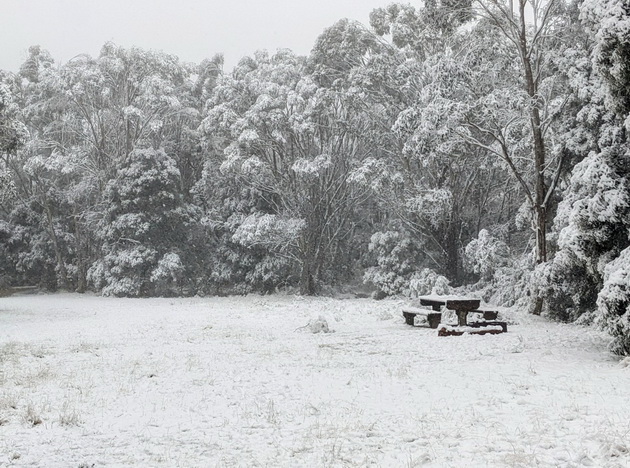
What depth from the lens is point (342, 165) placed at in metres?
28.5

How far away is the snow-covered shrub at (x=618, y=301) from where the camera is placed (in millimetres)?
8664

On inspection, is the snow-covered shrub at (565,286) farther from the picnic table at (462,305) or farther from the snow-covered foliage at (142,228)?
the snow-covered foliage at (142,228)

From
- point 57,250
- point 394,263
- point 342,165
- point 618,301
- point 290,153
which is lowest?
point 57,250

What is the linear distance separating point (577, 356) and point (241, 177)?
73.5 ft

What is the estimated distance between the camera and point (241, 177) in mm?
30266

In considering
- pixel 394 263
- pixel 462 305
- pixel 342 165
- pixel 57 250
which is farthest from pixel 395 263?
pixel 57 250

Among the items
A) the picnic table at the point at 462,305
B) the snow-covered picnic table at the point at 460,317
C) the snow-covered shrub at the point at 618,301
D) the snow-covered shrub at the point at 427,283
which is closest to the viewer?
the snow-covered shrub at the point at 618,301

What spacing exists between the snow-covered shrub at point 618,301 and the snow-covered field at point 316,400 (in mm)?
529

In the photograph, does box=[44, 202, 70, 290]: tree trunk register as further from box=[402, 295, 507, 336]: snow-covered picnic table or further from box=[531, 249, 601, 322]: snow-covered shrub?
box=[531, 249, 601, 322]: snow-covered shrub

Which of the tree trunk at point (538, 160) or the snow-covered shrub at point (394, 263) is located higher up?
the tree trunk at point (538, 160)

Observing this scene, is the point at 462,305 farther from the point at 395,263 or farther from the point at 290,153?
the point at 290,153

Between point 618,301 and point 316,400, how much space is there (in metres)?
4.81

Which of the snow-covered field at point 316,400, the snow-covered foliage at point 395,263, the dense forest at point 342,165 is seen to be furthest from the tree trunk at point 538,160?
the snow-covered foliage at point 395,263

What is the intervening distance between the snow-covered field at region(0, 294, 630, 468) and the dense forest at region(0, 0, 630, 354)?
255 centimetres
